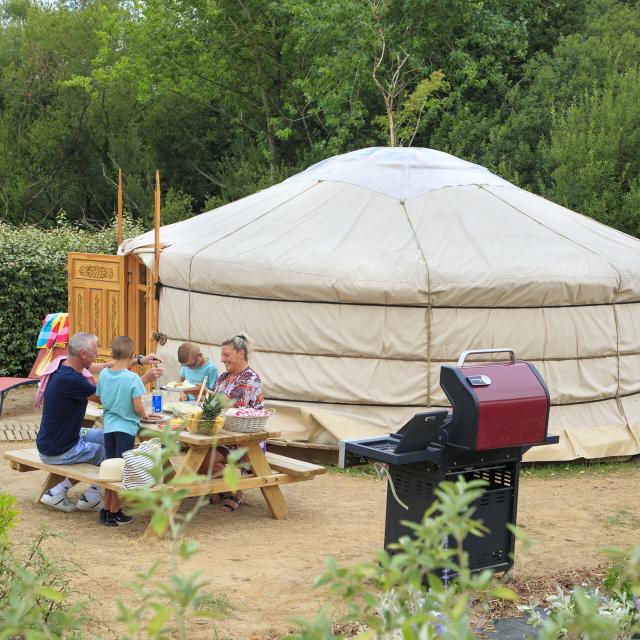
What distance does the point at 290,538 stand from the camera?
20.0ft

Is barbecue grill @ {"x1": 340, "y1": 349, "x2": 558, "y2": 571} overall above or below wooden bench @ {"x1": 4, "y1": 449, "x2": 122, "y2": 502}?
above

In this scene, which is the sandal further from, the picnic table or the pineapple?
the pineapple

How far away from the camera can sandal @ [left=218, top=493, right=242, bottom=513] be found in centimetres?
668

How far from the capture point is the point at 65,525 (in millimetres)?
6203

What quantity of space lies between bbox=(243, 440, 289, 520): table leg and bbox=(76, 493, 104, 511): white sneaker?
0.97 metres

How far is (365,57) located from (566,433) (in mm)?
9991

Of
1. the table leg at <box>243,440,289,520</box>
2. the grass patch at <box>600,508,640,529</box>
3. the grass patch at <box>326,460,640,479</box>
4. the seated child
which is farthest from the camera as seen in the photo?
the grass patch at <box>326,460,640,479</box>

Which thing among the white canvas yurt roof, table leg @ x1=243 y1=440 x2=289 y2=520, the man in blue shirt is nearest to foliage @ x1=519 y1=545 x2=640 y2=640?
table leg @ x1=243 y1=440 x2=289 y2=520

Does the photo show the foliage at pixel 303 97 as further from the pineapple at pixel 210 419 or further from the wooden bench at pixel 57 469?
the wooden bench at pixel 57 469

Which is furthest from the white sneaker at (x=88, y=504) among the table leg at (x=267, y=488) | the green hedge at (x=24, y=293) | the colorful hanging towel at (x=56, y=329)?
the green hedge at (x=24, y=293)

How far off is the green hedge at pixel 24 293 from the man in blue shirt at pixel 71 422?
487 centimetres

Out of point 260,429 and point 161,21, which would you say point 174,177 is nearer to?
point 161,21

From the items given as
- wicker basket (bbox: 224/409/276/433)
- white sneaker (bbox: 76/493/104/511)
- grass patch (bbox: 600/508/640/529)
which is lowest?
grass patch (bbox: 600/508/640/529)

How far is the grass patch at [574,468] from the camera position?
8.03 metres
